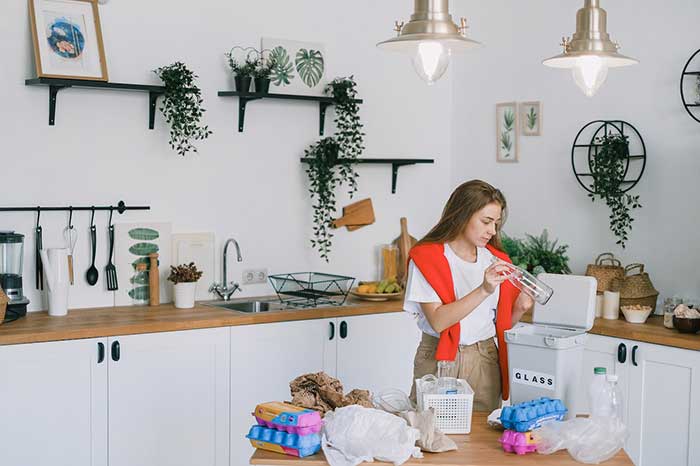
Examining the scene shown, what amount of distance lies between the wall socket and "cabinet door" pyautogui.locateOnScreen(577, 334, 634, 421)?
179 cm

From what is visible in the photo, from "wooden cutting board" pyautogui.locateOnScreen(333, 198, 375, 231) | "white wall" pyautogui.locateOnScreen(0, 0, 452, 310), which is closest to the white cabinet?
"wooden cutting board" pyautogui.locateOnScreen(333, 198, 375, 231)

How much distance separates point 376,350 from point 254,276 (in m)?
0.80

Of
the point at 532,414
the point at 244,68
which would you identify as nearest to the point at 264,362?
the point at 244,68

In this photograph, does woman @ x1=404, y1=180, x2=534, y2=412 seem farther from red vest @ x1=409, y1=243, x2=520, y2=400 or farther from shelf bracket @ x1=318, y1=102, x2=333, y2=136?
shelf bracket @ x1=318, y1=102, x2=333, y2=136

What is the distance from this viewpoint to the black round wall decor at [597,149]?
477 centimetres

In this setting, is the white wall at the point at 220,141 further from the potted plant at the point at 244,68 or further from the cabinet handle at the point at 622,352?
the cabinet handle at the point at 622,352

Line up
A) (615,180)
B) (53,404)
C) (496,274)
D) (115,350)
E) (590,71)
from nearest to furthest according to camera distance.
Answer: (590,71) < (496,274) < (53,404) < (115,350) < (615,180)

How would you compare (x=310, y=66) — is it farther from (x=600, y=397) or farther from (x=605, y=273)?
(x=600, y=397)

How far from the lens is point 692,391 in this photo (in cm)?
405

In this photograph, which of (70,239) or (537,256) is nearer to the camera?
(70,239)

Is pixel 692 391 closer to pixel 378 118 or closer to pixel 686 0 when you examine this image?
pixel 686 0

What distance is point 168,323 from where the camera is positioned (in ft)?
13.7

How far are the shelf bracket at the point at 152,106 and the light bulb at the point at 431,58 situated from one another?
232 centimetres

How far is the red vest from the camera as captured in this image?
11.5 feet
